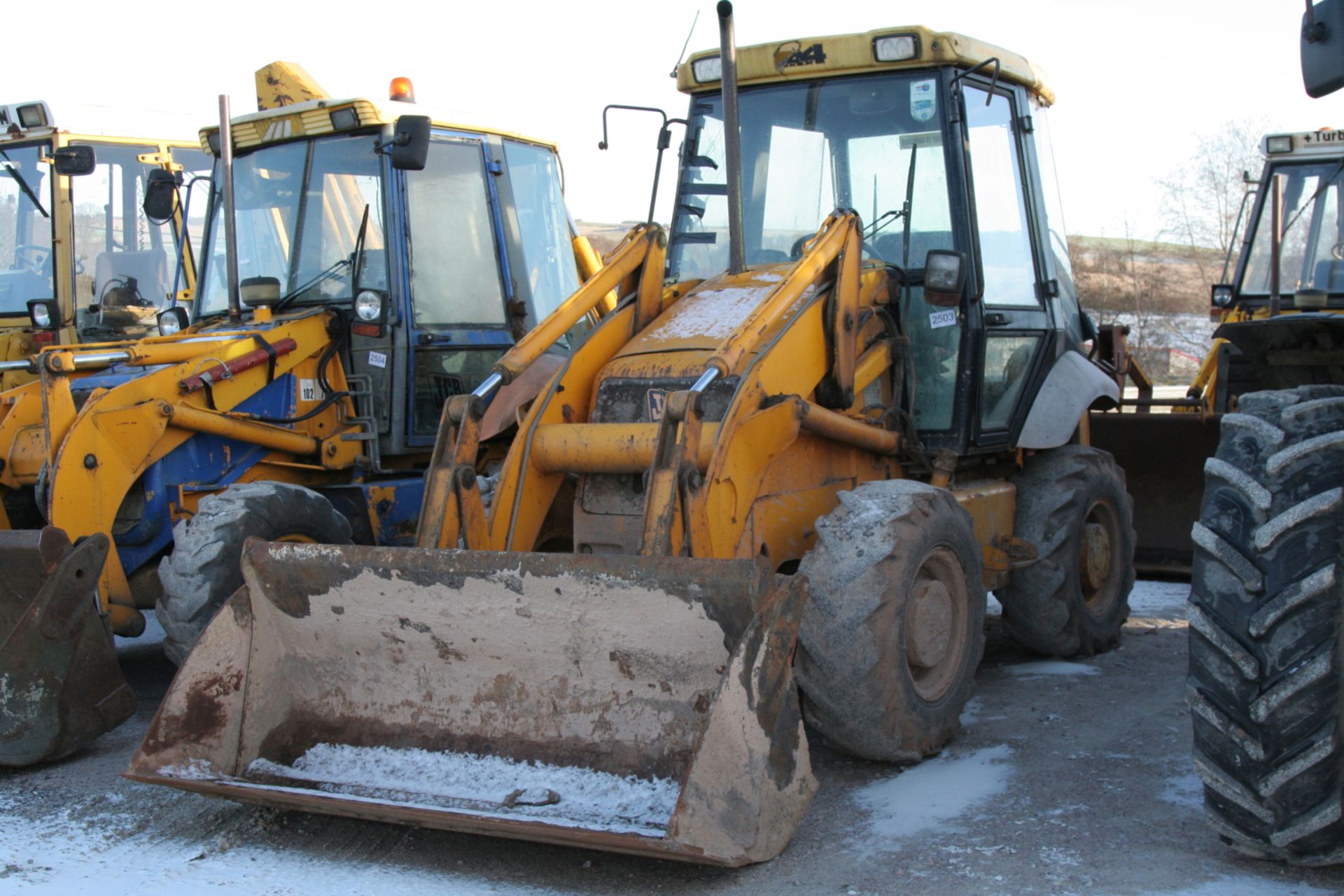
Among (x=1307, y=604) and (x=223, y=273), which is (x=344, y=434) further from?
(x=1307, y=604)

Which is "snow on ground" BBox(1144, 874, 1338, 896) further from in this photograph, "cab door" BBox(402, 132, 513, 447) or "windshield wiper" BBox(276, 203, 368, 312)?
"windshield wiper" BBox(276, 203, 368, 312)

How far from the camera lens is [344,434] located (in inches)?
284

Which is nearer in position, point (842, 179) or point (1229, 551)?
point (1229, 551)

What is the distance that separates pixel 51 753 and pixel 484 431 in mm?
2088

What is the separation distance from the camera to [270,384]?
6.89 meters

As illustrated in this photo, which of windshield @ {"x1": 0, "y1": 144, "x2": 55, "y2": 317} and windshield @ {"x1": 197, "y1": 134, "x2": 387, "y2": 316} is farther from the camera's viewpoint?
windshield @ {"x1": 0, "y1": 144, "x2": 55, "y2": 317}

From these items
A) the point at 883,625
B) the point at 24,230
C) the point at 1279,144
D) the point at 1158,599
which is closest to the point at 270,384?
the point at 883,625

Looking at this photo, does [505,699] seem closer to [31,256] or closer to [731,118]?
[731,118]

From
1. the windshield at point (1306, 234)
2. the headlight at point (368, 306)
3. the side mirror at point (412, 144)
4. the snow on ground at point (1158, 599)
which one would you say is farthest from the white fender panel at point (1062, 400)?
the windshield at point (1306, 234)

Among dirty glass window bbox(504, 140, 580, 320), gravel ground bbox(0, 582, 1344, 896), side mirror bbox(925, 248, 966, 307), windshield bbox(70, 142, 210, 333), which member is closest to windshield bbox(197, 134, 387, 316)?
dirty glass window bbox(504, 140, 580, 320)

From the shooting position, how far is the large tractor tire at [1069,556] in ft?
20.9

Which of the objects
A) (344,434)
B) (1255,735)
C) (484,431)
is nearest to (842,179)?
(484,431)

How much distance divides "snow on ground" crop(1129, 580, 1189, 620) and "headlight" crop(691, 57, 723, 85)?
Result: 3908 millimetres

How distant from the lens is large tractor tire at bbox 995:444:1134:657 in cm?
636
